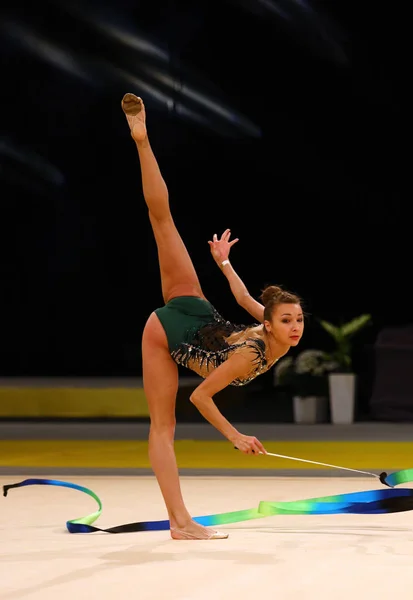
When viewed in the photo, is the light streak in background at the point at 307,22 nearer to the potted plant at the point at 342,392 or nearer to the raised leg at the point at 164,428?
the potted plant at the point at 342,392

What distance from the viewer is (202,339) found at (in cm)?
448

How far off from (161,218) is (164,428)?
835mm

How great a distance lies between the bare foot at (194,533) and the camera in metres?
4.46

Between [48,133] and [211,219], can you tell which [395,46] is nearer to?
[211,219]

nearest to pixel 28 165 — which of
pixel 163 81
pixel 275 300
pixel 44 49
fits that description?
pixel 44 49

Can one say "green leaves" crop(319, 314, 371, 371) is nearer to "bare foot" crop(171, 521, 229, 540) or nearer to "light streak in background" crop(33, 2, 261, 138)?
"light streak in background" crop(33, 2, 261, 138)

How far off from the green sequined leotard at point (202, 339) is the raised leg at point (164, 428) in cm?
5

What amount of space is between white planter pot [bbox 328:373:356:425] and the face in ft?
18.5

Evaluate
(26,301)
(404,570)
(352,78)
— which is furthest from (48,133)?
(404,570)

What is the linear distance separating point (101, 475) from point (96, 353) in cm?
601

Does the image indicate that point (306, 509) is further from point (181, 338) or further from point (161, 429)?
point (181, 338)

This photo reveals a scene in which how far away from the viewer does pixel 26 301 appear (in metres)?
12.5

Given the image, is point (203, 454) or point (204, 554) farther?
point (203, 454)

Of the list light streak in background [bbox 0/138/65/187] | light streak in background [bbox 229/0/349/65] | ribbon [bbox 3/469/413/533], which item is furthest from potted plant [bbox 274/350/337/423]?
ribbon [bbox 3/469/413/533]
